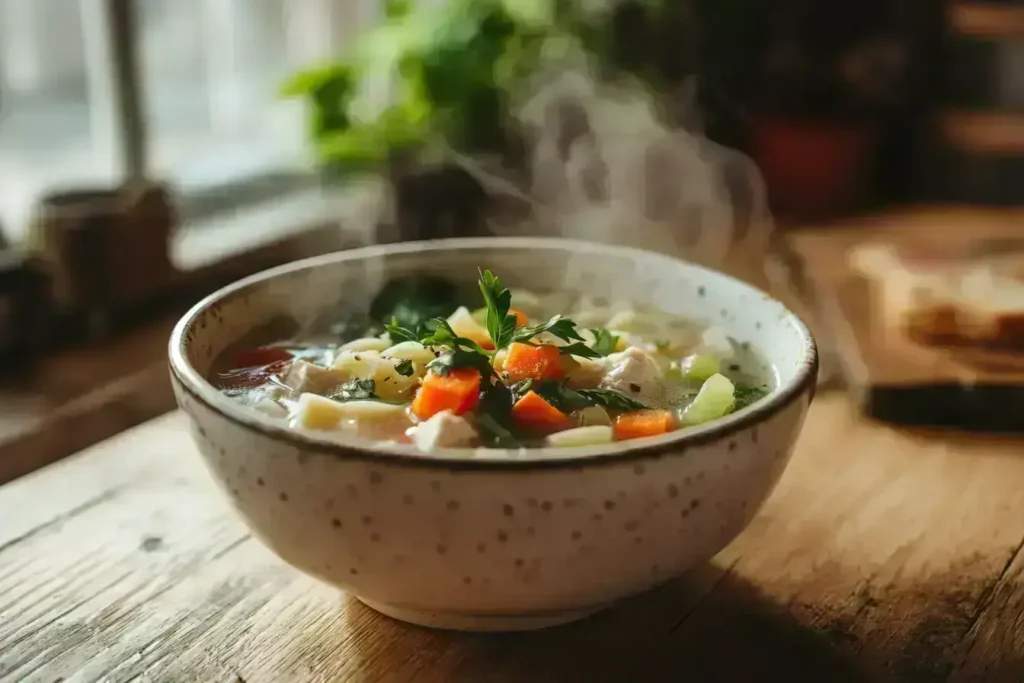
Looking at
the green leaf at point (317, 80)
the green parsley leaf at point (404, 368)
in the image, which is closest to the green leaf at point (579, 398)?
the green parsley leaf at point (404, 368)

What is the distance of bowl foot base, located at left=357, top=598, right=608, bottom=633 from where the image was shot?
31.9 inches

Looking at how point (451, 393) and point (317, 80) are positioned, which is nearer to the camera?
point (451, 393)

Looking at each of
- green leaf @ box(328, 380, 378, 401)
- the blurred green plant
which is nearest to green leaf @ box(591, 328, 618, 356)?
green leaf @ box(328, 380, 378, 401)

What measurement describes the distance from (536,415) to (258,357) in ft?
1.04

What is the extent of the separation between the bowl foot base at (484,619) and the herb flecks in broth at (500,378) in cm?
13

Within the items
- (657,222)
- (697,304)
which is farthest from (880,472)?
(657,222)

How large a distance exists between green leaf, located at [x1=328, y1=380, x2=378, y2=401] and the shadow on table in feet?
0.59

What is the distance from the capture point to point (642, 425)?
87 cm

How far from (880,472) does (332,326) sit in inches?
24.8

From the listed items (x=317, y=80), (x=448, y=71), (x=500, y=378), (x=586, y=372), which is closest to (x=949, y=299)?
(x=586, y=372)

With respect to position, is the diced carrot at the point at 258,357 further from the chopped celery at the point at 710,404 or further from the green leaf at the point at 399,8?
the green leaf at the point at 399,8

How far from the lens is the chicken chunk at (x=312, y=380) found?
3.12 feet

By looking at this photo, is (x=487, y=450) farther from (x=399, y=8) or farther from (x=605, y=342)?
(x=399, y=8)

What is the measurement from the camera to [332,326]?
1.13 metres
